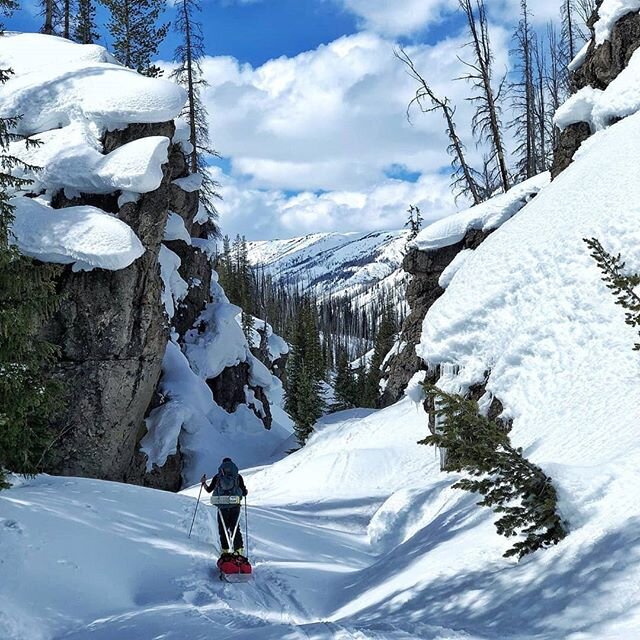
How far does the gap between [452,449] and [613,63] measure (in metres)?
16.8

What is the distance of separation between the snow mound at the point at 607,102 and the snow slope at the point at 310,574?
1123 centimetres

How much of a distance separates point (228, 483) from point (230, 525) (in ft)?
2.41

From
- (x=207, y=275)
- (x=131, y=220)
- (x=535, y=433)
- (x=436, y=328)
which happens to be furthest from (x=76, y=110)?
(x=535, y=433)

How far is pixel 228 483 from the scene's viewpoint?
32.2 feet

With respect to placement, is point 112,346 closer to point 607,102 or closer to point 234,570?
point 234,570

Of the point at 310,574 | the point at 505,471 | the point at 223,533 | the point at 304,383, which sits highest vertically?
the point at 304,383

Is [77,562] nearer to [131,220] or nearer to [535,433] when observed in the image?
[535,433]

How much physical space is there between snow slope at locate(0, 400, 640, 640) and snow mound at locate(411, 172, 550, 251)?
1245 centimetres

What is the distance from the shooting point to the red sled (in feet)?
27.2

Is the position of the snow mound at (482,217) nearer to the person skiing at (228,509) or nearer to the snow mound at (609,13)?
the snow mound at (609,13)

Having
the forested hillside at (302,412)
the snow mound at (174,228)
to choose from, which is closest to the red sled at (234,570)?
the forested hillside at (302,412)

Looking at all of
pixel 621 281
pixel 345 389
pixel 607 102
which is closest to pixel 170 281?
pixel 607 102

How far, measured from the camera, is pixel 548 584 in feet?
14.7

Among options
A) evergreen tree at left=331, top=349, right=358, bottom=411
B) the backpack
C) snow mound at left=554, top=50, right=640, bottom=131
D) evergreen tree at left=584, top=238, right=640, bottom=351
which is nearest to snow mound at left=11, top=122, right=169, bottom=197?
the backpack
